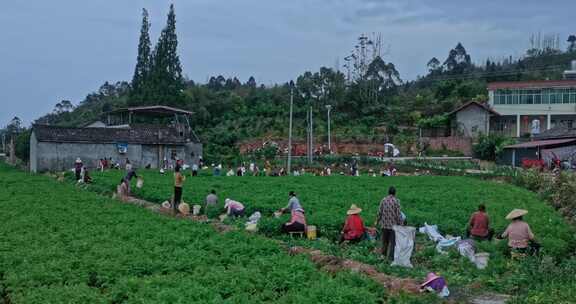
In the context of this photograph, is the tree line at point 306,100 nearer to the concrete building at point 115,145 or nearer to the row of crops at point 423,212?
the concrete building at point 115,145

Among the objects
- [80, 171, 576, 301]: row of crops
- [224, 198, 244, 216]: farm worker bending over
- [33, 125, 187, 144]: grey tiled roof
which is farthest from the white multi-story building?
Answer: [224, 198, 244, 216]: farm worker bending over

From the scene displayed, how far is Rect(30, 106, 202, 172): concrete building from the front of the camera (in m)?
45.4

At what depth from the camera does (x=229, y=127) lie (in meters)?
74.1

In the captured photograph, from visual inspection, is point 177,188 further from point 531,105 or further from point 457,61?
point 457,61

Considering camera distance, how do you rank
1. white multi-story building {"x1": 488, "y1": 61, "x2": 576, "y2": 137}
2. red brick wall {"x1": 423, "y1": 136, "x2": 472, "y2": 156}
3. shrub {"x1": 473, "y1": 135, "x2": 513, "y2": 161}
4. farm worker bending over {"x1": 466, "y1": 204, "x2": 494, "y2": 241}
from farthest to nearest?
white multi-story building {"x1": 488, "y1": 61, "x2": 576, "y2": 137} → red brick wall {"x1": 423, "y1": 136, "x2": 472, "y2": 156} → shrub {"x1": 473, "y1": 135, "x2": 513, "y2": 161} → farm worker bending over {"x1": 466, "y1": 204, "x2": 494, "y2": 241}

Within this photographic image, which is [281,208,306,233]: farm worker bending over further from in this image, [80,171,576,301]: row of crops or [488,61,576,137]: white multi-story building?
[488,61,576,137]: white multi-story building

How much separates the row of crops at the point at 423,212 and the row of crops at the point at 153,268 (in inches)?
89.4

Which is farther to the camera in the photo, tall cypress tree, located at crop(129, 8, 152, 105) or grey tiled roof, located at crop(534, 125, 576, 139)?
tall cypress tree, located at crop(129, 8, 152, 105)

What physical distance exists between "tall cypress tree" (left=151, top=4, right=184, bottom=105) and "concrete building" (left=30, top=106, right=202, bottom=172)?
14.4m

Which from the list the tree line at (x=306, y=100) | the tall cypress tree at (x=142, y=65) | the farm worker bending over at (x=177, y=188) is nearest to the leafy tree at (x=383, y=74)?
the tree line at (x=306, y=100)

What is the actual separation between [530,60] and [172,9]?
213 ft

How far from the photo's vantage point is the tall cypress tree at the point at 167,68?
233ft

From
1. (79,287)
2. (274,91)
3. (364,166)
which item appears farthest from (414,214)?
(274,91)

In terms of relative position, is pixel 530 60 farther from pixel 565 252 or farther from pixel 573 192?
pixel 565 252
